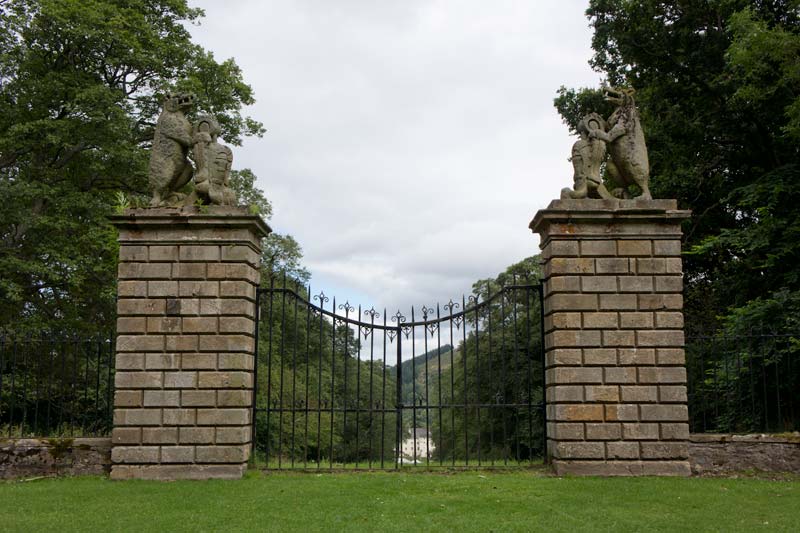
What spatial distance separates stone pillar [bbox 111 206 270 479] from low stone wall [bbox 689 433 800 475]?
19.8 ft

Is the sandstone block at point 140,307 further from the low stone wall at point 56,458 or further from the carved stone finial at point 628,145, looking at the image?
the carved stone finial at point 628,145

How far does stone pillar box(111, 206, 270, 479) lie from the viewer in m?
8.77

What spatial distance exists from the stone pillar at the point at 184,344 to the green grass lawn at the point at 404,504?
16.3 inches

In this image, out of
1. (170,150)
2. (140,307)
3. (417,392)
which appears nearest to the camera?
(140,307)

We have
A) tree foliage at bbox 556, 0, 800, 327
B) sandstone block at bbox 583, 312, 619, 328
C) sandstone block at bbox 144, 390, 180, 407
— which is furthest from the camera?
tree foliage at bbox 556, 0, 800, 327

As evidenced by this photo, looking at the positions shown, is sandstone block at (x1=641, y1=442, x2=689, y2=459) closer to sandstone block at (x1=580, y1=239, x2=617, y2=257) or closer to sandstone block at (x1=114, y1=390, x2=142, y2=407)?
sandstone block at (x1=580, y1=239, x2=617, y2=257)

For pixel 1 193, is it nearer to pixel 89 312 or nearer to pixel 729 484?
pixel 89 312

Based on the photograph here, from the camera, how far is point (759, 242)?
14258mm

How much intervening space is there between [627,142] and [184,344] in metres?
6.58

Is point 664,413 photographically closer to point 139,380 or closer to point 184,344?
point 184,344

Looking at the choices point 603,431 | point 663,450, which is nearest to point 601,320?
point 603,431

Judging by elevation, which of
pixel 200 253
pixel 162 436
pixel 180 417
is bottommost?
pixel 162 436

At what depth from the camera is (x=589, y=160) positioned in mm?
9484

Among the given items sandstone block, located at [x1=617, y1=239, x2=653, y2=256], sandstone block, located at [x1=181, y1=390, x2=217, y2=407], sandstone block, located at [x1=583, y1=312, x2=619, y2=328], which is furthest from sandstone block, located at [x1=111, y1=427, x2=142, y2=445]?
sandstone block, located at [x1=617, y1=239, x2=653, y2=256]
